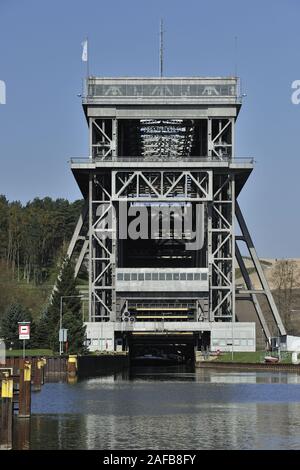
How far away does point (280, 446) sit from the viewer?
137 ft

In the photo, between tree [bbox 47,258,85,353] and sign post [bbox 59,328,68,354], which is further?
tree [bbox 47,258,85,353]

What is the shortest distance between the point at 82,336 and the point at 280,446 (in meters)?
87.0

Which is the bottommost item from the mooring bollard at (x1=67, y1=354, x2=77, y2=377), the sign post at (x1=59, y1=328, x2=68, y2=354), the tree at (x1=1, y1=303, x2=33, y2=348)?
the mooring bollard at (x1=67, y1=354, x2=77, y2=377)

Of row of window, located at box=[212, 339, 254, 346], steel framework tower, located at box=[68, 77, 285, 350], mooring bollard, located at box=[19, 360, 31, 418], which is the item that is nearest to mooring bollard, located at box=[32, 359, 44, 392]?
mooring bollard, located at box=[19, 360, 31, 418]

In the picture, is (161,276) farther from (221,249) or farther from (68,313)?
(68,313)

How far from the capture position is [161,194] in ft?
506

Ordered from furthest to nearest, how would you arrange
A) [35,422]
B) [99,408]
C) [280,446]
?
[99,408] < [35,422] < [280,446]

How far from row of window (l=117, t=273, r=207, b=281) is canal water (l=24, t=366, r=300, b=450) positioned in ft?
229

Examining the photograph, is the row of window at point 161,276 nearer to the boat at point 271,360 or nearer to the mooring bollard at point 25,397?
the boat at point 271,360

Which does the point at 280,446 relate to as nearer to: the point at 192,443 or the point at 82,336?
the point at 192,443

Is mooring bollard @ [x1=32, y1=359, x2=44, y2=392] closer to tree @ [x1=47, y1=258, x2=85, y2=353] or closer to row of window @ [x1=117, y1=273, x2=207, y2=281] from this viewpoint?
tree @ [x1=47, y1=258, x2=85, y2=353]

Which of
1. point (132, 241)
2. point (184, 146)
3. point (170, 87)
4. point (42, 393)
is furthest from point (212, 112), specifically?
point (42, 393)

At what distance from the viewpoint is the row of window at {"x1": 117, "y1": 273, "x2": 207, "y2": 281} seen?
154 m

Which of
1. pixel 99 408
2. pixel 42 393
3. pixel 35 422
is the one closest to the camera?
pixel 35 422
